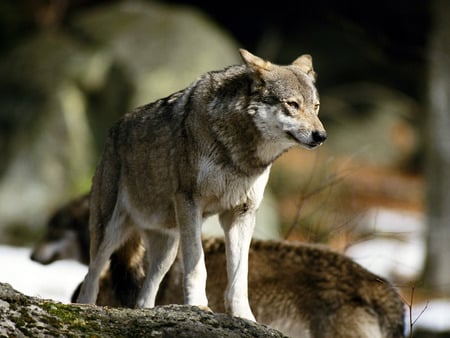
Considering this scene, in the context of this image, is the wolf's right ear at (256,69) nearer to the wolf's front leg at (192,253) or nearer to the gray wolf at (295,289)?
the wolf's front leg at (192,253)

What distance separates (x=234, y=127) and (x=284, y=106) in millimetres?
344

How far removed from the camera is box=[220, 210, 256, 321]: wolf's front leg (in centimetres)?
597

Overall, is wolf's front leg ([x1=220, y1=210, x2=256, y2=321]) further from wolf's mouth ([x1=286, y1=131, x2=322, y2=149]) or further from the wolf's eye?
the wolf's eye

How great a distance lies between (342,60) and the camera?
22.9m

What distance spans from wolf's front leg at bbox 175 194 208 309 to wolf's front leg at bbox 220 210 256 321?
17 centimetres

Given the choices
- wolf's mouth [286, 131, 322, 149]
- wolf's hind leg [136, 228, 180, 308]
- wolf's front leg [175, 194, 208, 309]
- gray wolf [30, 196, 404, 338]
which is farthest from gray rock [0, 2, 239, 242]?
wolf's mouth [286, 131, 322, 149]

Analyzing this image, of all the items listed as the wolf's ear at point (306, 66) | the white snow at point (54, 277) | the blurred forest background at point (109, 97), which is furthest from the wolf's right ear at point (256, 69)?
the blurred forest background at point (109, 97)

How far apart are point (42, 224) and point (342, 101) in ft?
29.8

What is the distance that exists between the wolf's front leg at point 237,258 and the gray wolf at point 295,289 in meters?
1.20

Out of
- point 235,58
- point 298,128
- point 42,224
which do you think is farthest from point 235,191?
point 235,58

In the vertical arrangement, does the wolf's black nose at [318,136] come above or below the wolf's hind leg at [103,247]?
above

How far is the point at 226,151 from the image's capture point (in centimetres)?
597

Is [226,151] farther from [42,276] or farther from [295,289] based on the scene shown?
[42,276]

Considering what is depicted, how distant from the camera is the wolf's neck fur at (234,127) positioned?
5.96 meters
